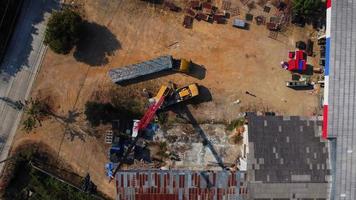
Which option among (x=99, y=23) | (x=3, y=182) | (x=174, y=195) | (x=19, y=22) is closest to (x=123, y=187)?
(x=174, y=195)

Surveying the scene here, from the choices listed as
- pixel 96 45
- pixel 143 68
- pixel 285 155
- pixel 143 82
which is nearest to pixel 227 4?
pixel 143 68

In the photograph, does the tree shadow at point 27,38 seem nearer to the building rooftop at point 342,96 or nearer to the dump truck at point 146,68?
the dump truck at point 146,68

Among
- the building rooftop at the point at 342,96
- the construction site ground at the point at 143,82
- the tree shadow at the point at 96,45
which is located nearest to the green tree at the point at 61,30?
the tree shadow at the point at 96,45

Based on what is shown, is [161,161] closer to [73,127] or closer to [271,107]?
[73,127]

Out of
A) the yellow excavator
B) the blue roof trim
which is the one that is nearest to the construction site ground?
the yellow excavator

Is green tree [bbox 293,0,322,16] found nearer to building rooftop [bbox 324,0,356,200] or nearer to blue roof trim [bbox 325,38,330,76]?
building rooftop [bbox 324,0,356,200]
